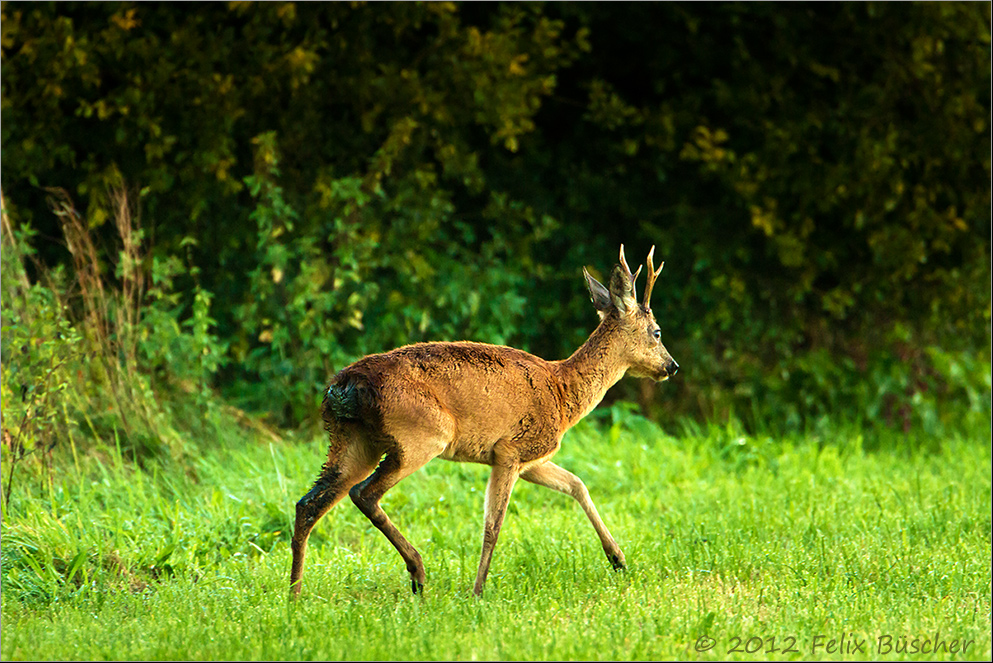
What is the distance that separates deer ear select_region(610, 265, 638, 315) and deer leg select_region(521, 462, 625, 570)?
2.93 ft

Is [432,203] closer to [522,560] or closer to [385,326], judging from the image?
[385,326]

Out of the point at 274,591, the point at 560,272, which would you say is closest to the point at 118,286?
the point at 560,272

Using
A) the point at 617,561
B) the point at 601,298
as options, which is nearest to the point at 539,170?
the point at 601,298

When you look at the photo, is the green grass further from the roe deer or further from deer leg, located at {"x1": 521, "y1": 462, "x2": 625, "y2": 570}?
the roe deer

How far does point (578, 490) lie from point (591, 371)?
622 mm

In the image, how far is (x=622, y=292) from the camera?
557 centimetres

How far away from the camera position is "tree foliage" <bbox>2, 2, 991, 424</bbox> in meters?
8.90

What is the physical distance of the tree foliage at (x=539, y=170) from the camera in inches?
350

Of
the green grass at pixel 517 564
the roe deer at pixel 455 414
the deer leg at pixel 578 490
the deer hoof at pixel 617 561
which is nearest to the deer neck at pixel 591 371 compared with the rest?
the roe deer at pixel 455 414

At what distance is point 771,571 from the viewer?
18.9ft

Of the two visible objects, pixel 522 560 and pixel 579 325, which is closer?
pixel 522 560

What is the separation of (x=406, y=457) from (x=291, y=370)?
445 centimetres

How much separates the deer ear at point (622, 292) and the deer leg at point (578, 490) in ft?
2.93

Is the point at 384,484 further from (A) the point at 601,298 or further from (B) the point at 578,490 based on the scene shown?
(A) the point at 601,298
